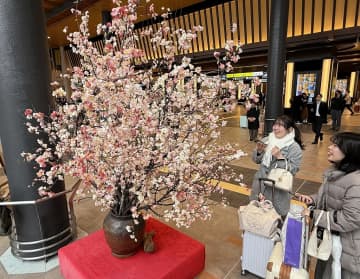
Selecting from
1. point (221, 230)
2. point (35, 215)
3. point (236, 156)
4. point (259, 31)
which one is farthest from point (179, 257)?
point (259, 31)

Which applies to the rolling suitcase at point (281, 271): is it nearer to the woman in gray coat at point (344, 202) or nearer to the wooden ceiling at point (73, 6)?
the woman in gray coat at point (344, 202)

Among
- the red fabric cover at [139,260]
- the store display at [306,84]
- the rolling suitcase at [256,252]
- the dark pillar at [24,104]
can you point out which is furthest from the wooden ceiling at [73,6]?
the rolling suitcase at [256,252]

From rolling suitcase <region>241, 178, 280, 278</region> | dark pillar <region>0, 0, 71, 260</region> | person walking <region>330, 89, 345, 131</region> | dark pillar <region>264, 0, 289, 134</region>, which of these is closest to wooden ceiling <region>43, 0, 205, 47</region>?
dark pillar <region>264, 0, 289, 134</region>

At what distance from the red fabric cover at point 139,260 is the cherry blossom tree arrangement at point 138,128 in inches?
16.7

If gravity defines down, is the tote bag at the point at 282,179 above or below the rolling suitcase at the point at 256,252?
above

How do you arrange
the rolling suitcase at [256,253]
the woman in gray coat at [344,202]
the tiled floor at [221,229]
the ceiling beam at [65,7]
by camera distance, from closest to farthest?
the woman in gray coat at [344,202] < the rolling suitcase at [256,253] < the tiled floor at [221,229] < the ceiling beam at [65,7]

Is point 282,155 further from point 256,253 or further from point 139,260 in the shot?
point 139,260

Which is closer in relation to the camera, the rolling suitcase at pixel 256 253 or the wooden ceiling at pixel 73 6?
the rolling suitcase at pixel 256 253

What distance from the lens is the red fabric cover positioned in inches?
68.1

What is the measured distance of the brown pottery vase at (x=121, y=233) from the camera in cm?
170

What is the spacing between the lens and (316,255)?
4.96ft

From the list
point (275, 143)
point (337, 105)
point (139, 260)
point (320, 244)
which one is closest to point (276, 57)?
point (275, 143)

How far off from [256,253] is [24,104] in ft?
7.97

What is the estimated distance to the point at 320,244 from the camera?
155 centimetres
